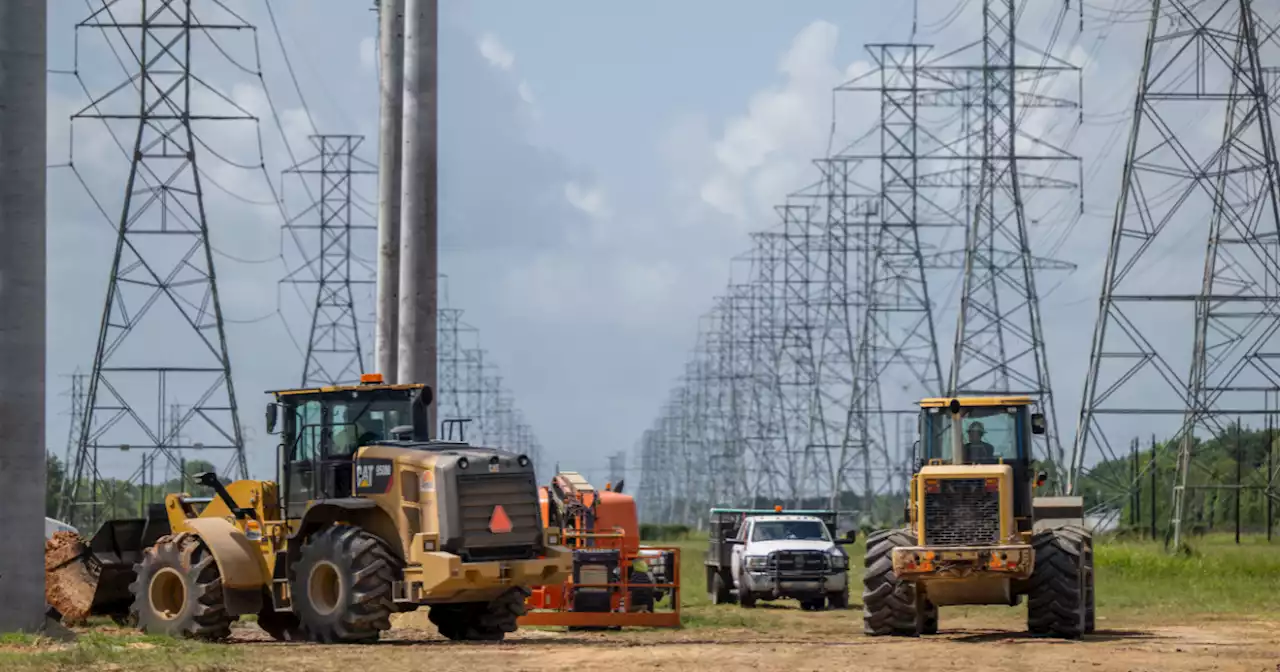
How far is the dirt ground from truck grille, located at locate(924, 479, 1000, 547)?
1336mm

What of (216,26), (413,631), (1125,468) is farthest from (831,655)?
(1125,468)

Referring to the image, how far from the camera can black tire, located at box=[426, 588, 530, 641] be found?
2502cm

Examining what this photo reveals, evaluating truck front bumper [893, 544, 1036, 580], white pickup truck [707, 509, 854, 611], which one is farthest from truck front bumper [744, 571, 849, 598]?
truck front bumper [893, 544, 1036, 580]

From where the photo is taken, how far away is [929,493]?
26531mm

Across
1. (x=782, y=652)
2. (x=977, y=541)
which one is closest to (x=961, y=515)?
(x=977, y=541)

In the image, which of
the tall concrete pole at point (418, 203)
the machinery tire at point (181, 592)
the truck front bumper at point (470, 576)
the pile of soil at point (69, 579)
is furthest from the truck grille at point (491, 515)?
the pile of soil at point (69, 579)

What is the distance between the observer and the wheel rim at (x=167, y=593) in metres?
25.2

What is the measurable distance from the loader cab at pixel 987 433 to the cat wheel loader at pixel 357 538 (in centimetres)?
609

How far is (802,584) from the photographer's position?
4047 centimetres

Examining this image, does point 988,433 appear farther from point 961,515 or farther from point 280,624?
point 280,624

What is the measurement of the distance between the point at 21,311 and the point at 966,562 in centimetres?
1199

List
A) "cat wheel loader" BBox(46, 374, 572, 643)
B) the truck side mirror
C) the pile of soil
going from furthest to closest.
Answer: the pile of soil
the truck side mirror
"cat wheel loader" BBox(46, 374, 572, 643)

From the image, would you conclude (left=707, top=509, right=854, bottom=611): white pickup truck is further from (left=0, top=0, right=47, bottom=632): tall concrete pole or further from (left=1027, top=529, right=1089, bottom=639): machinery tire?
(left=0, top=0, right=47, bottom=632): tall concrete pole

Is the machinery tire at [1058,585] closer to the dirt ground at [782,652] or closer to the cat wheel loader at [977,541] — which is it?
the cat wheel loader at [977,541]
